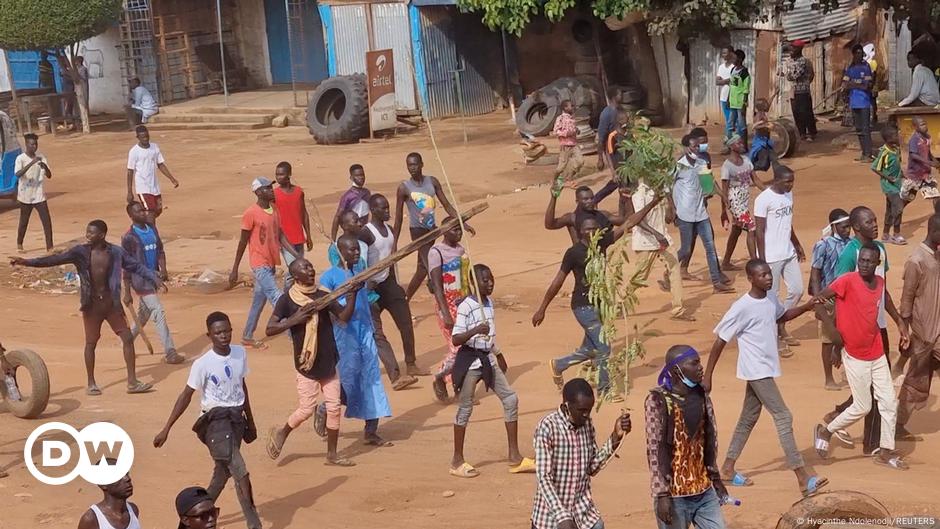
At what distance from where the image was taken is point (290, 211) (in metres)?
13.8

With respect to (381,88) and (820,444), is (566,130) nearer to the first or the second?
(381,88)

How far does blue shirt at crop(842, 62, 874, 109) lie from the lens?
66.3 feet

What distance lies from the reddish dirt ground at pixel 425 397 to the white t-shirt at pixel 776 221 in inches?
39.3

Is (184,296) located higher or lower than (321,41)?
lower

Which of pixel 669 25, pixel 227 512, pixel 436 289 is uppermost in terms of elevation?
pixel 669 25

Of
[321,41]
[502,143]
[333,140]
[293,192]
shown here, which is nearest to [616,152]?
[293,192]

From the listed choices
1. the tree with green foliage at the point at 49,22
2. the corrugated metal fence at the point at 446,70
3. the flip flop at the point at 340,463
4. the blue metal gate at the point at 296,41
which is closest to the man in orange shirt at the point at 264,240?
the flip flop at the point at 340,463

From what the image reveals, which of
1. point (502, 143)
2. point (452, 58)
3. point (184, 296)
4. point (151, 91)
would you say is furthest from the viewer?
point (151, 91)

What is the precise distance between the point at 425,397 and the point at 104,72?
23.5 m

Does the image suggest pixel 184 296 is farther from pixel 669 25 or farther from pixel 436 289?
pixel 669 25

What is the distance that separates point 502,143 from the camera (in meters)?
25.4

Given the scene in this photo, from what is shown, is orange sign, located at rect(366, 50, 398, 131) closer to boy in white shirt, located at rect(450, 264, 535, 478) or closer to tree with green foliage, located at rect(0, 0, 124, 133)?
tree with green foliage, located at rect(0, 0, 124, 133)

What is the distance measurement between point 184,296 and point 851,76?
35.0ft

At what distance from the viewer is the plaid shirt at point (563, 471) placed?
272 inches
